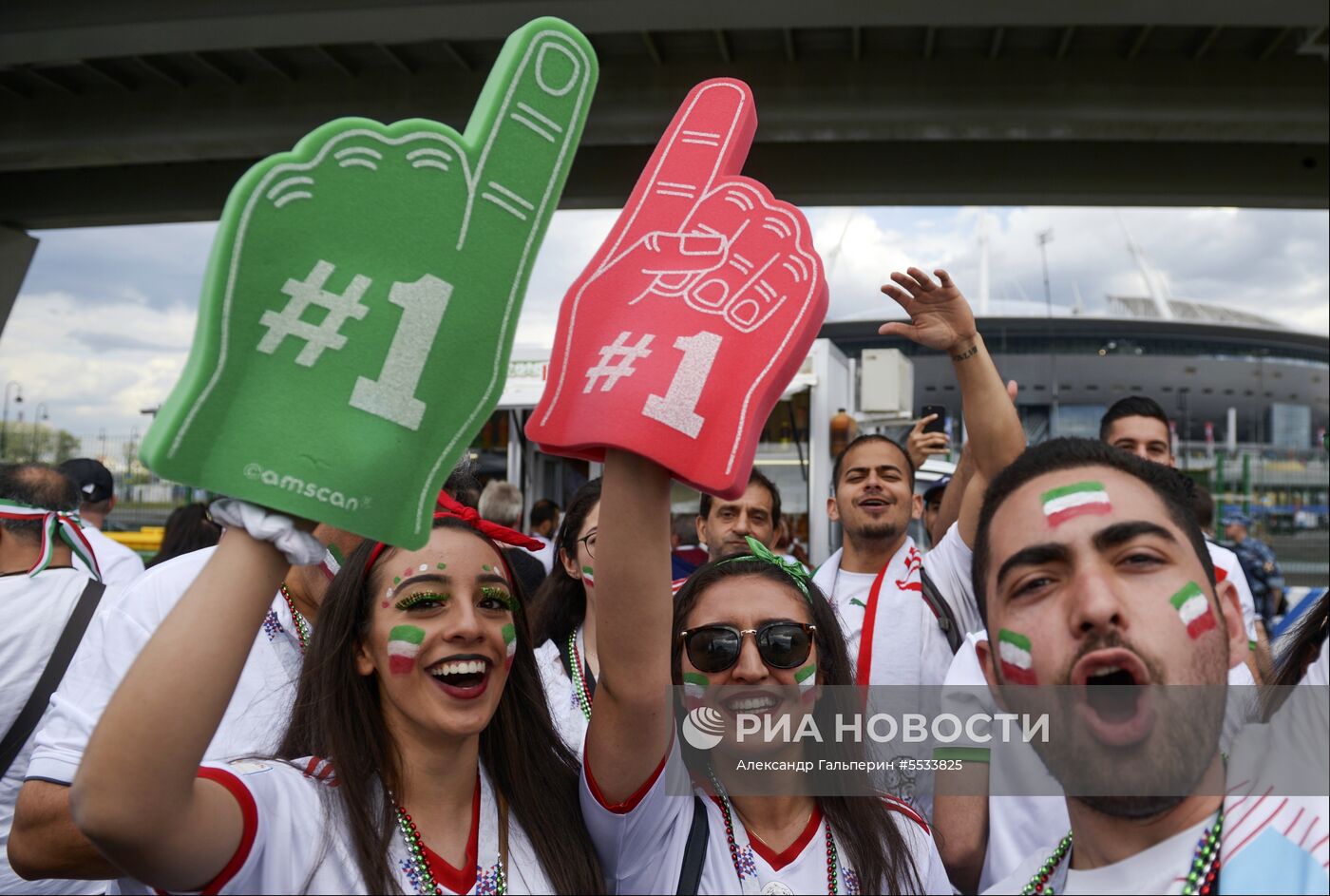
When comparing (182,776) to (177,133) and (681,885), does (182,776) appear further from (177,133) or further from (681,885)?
(177,133)

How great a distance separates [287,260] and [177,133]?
11176mm

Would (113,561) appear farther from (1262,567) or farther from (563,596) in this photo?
(1262,567)

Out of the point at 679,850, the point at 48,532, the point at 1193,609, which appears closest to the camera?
the point at 1193,609

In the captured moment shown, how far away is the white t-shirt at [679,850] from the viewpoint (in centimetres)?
176

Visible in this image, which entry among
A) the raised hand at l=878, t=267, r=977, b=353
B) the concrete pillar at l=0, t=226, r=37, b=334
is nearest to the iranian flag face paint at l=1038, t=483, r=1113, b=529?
the raised hand at l=878, t=267, r=977, b=353

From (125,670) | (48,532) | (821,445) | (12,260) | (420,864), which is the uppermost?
(12,260)

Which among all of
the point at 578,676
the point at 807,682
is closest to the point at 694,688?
the point at 807,682

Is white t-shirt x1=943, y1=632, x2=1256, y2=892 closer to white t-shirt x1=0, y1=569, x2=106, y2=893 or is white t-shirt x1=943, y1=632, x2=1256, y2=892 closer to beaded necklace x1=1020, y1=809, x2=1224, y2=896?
beaded necklace x1=1020, y1=809, x2=1224, y2=896

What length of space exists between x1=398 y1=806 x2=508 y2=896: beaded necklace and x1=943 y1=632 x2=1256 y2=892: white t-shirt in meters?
1.03

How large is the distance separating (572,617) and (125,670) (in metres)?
1.69

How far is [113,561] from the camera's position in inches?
187

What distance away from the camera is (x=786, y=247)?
5.61 feet

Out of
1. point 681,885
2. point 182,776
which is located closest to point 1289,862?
point 681,885

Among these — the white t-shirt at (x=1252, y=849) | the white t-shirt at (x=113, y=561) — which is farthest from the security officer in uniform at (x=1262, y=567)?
the white t-shirt at (x=113, y=561)
